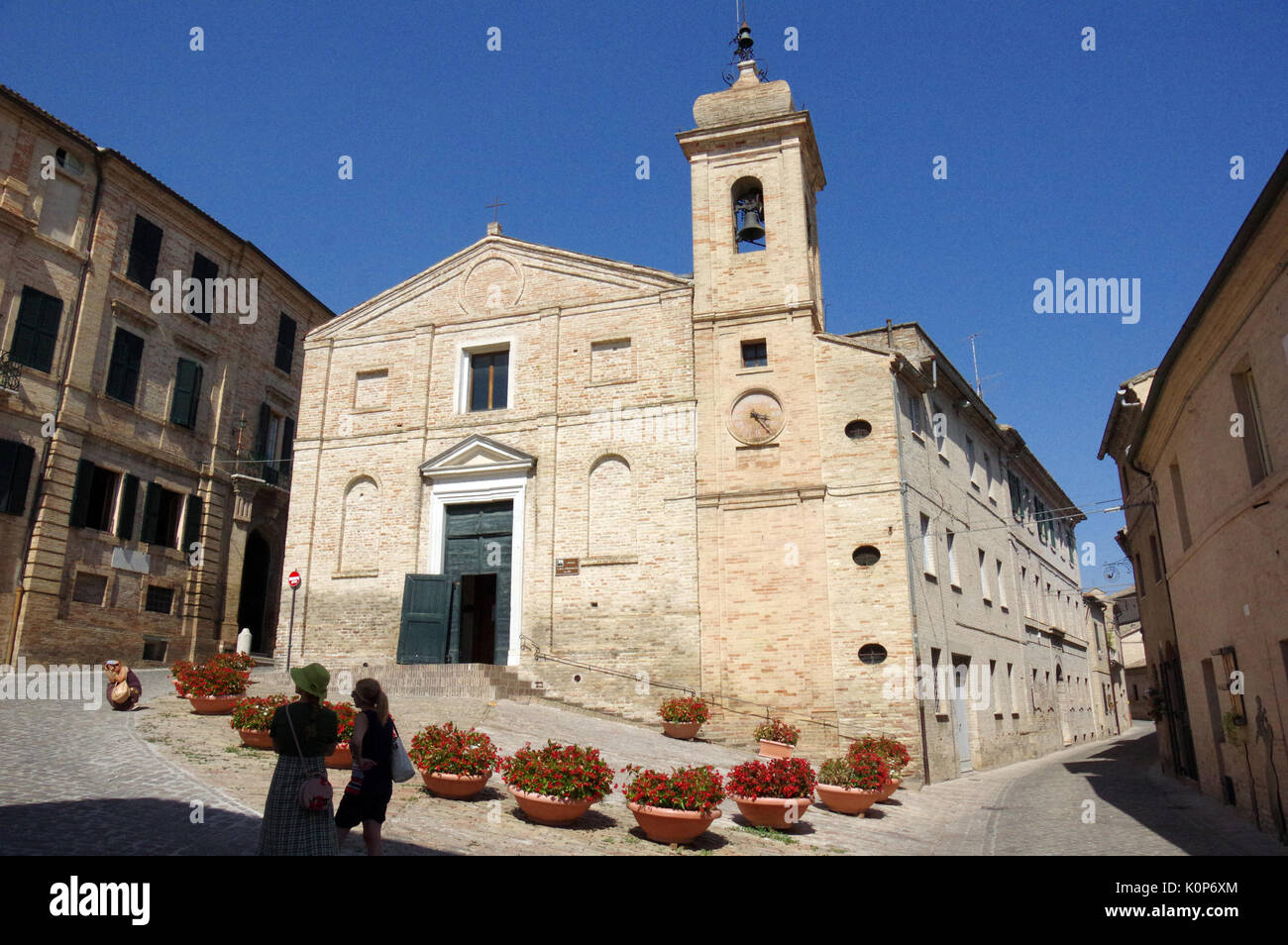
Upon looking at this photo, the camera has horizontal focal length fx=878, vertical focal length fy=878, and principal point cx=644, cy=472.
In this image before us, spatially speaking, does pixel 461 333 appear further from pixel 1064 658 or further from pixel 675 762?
pixel 1064 658

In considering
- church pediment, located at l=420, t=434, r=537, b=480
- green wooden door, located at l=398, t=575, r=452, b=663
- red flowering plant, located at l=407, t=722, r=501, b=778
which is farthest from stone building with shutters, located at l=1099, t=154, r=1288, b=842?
green wooden door, located at l=398, t=575, r=452, b=663

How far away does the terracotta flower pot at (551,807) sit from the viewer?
938 cm

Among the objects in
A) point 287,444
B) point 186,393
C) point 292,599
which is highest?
point 186,393

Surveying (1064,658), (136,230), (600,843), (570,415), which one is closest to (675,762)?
(600,843)

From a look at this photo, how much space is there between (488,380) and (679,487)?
6.19 metres

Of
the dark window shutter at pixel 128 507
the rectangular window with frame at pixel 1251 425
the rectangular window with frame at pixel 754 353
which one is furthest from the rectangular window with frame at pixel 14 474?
the rectangular window with frame at pixel 1251 425

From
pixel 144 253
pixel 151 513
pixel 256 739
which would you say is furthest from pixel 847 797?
pixel 144 253

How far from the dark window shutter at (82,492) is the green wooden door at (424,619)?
318 inches

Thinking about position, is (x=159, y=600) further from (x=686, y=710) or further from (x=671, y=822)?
(x=671, y=822)

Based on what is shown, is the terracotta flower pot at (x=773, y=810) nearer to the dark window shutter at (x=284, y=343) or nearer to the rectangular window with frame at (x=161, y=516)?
the rectangular window with frame at (x=161, y=516)

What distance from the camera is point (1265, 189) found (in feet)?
27.1

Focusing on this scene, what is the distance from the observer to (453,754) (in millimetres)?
10008
